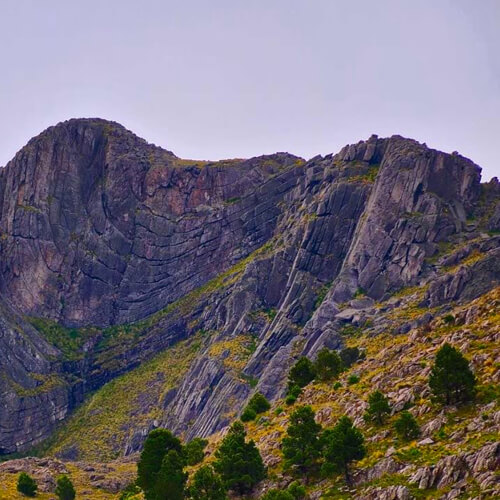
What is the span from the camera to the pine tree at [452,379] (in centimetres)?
7300

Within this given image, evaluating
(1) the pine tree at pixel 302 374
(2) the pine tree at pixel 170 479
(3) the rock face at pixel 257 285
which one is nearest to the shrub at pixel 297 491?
(2) the pine tree at pixel 170 479

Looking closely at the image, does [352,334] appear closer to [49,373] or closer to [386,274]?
[386,274]

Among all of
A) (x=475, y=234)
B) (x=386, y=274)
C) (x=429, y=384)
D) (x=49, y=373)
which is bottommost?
(x=49, y=373)

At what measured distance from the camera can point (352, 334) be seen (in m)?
139

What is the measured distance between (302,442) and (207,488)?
30.4 ft

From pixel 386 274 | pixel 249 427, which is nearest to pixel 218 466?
pixel 249 427

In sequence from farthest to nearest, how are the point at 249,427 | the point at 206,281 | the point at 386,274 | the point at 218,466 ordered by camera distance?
the point at 206,281 < the point at 386,274 < the point at 249,427 < the point at 218,466

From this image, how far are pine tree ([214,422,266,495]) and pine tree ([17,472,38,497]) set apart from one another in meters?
35.3

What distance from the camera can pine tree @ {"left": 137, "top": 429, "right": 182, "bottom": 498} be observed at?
87750mm

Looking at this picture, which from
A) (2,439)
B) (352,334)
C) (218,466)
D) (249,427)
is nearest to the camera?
(218,466)

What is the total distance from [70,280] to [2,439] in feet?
147

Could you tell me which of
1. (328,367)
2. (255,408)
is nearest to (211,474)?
(255,408)

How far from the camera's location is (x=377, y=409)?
256ft

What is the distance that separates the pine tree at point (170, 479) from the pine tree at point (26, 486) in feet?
94.1
